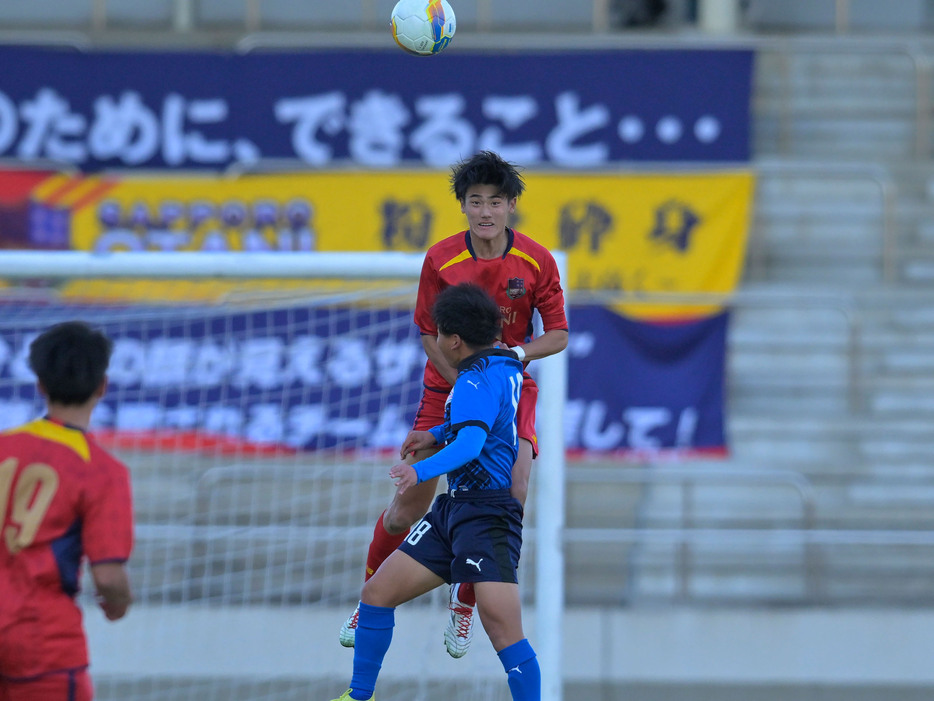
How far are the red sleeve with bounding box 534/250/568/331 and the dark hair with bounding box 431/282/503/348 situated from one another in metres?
0.40

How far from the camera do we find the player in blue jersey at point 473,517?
14.1ft

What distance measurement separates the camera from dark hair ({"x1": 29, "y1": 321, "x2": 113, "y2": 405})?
3.59 metres

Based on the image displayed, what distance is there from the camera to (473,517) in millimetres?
4410

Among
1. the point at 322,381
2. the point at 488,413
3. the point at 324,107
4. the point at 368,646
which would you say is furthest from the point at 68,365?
the point at 324,107

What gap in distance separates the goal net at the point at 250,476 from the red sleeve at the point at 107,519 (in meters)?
3.41

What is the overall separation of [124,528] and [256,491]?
4838 mm

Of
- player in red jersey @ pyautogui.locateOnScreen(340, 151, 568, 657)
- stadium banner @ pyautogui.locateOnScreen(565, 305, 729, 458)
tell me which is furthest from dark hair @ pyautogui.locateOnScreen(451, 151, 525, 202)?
stadium banner @ pyautogui.locateOnScreen(565, 305, 729, 458)

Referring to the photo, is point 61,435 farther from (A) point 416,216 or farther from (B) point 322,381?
(A) point 416,216

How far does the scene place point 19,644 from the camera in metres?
3.48

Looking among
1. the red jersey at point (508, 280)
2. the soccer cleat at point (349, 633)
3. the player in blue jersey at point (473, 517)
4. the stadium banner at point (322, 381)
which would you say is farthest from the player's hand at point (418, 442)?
the stadium banner at point (322, 381)

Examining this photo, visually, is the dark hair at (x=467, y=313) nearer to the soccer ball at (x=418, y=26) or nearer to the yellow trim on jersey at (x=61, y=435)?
the soccer ball at (x=418, y=26)

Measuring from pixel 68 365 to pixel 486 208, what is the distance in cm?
156

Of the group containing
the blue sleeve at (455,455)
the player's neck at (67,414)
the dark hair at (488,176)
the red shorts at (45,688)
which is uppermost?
the dark hair at (488,176)

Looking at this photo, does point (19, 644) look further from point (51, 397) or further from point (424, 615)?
point (424, 615)
